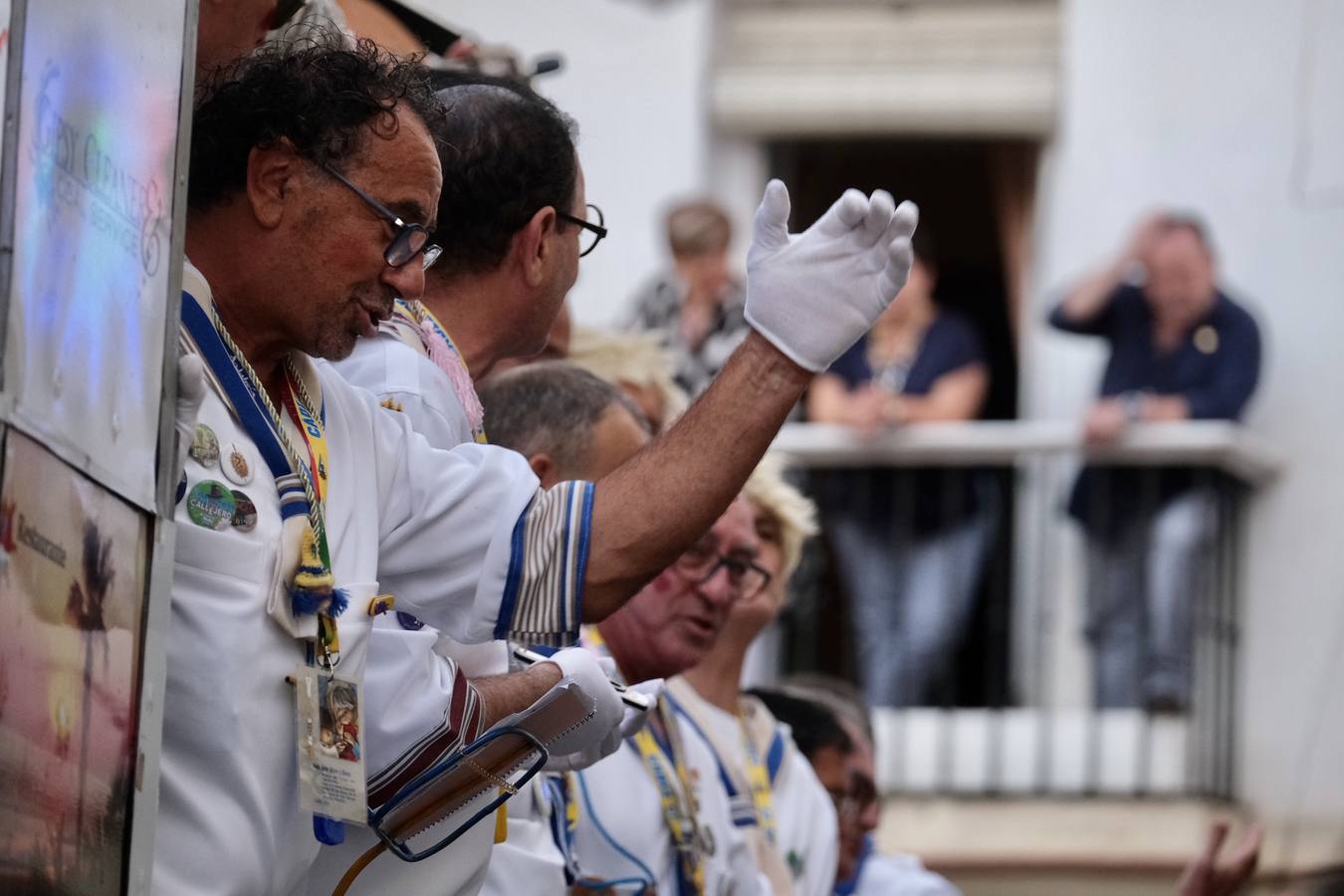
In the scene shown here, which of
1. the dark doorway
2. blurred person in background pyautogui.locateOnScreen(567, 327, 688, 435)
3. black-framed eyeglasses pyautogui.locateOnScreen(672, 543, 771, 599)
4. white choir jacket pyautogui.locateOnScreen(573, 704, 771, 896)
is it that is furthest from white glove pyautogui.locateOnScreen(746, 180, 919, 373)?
the dark doorway

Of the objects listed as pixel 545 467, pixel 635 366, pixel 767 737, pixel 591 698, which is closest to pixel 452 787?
pixel 591 698

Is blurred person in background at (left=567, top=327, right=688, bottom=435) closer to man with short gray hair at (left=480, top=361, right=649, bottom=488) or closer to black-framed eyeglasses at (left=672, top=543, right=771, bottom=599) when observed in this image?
black-framed eyeglasses at (left=672, top=543, right=771, bottom=599)

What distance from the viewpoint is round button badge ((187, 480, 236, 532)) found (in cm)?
319

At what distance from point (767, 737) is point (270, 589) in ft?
9.48

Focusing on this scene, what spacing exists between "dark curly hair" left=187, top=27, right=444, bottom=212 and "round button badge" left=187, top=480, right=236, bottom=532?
1.43 feet

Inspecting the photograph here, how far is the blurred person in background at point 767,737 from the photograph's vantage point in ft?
18.5

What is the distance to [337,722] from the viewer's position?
3.25 meters

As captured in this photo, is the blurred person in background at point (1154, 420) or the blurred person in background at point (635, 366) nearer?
the blurred person in background at point (635, 366)

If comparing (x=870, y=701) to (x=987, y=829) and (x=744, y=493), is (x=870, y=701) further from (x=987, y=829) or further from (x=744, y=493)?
(x=744, y=493)

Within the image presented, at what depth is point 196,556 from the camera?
3.18 m

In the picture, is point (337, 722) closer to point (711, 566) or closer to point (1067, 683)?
point (711, 566)

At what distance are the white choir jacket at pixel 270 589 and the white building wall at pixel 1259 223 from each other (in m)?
6.85

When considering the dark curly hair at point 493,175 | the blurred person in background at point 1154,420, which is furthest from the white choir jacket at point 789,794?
the blurred person in background at point 1154,420

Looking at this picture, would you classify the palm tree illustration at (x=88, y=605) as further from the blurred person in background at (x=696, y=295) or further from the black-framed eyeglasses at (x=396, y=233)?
the blurred person in background at (x=696, y=295)
